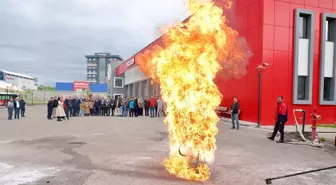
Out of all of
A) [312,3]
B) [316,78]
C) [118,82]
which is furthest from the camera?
[118,82]

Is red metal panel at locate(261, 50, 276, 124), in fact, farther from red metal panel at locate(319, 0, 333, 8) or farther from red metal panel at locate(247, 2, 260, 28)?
red metal panel at locate(319, 0, 333, 8)

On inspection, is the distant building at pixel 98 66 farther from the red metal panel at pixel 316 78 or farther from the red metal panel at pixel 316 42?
the red metal panel at pixel 316 78

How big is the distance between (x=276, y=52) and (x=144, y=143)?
11793 mm

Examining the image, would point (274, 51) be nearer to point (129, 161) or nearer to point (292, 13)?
point (292, 13)

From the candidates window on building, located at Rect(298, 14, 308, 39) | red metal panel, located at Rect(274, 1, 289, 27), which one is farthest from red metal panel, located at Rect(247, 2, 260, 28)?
window on building, located at Rect(298, 14, 308, 39)

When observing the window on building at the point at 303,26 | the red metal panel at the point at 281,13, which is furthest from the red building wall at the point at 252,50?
the window on building at the point at 303,26

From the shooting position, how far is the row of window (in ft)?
60.5

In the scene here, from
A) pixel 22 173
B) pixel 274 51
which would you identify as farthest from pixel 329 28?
pixel 22 173

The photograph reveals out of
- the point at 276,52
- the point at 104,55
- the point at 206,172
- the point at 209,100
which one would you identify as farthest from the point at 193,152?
the point at 104,55

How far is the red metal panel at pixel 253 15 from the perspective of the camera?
60.3 ft

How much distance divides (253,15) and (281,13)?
1.69 meters

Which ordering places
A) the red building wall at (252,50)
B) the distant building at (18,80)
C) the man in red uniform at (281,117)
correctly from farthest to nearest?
the distant building at (18,80), the red building wall at (252,50), the man in red uniform at (281,117)

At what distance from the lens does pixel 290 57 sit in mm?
18516

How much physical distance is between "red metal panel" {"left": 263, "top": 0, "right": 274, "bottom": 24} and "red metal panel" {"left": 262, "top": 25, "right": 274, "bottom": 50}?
37cm
